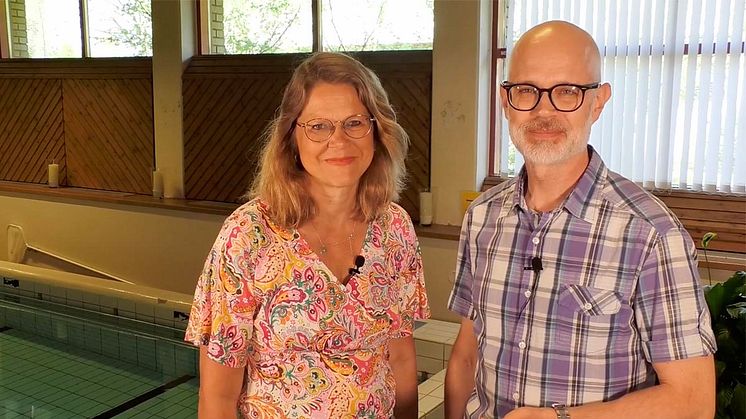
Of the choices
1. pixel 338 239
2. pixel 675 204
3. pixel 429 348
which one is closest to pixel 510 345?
pixel 338 239

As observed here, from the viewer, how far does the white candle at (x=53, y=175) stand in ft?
24.3

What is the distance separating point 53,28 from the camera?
24.8 feet

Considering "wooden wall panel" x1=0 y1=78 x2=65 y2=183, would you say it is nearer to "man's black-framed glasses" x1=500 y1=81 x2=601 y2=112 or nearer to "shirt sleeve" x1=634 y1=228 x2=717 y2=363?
"man's black-framed glasses" x1=500 y1=81 x2=601 y2=112

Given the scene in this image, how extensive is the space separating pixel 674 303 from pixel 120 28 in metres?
7.00

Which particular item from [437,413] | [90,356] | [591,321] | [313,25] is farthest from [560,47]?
[313,25]

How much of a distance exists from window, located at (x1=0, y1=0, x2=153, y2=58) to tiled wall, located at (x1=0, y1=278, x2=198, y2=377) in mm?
2878

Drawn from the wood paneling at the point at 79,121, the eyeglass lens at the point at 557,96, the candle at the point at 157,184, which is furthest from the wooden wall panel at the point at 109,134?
the eyeglass lens at the point at 557,96

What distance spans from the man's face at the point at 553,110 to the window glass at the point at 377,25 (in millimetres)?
4078

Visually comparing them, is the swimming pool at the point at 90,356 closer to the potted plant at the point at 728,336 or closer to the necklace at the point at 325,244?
the necklace at the point at 325,244

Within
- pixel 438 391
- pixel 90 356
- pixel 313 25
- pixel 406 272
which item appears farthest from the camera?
pixel 313 25

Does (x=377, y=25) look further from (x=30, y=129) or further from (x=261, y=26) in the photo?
(x=30, y=129)

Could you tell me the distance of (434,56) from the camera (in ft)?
16.8

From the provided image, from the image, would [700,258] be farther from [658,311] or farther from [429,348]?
[658,311]

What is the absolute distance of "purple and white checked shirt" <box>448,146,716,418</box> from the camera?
1261 mm
